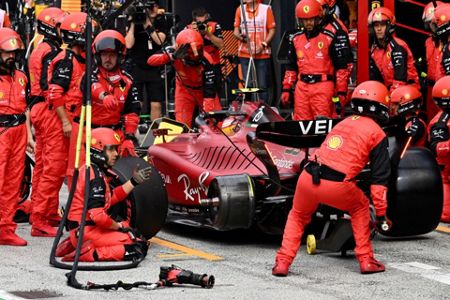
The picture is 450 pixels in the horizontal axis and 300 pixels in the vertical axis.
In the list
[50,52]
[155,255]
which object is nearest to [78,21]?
[50,52]

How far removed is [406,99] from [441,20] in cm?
160

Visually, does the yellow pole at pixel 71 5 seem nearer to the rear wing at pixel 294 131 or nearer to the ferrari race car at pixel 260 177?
the ferrari race car at pixel 260 177

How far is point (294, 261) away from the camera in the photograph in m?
10.8

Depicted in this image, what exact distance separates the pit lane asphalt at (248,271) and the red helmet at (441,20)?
288 cm

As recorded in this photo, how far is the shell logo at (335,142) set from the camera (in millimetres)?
10312

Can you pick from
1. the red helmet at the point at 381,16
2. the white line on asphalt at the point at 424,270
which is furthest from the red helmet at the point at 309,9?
the white line on asphalt at the point at 424,270

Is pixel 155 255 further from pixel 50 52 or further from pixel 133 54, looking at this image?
pixel 133 54

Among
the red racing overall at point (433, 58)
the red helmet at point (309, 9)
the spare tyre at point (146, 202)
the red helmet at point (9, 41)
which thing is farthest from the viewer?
the red helmet at point (309, 9)

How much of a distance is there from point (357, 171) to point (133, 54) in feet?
32.1

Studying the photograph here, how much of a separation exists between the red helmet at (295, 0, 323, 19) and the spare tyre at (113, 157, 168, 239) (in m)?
4.07

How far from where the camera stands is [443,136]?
1309cm

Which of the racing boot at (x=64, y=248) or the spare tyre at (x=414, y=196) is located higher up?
the spare tyre at (x=414, y=196)

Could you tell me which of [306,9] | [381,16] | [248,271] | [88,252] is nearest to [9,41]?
[88,252]

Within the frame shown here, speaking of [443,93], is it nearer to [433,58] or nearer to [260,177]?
[433,58]
